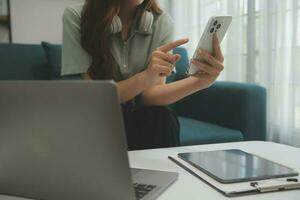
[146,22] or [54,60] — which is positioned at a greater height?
[146,22]

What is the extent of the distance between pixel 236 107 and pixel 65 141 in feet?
4.48

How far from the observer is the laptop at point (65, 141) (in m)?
0.42

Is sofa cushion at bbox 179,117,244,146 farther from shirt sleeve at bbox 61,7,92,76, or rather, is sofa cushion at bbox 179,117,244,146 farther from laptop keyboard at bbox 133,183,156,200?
laptop keyboard at bbox 133,183,156,200

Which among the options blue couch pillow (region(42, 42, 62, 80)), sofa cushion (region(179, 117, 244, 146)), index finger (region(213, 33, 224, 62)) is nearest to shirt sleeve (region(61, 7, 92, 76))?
index finger (region(213, 33, 224, 62))

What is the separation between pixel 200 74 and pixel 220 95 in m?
0.87

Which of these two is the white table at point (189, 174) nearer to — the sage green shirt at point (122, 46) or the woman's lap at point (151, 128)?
the woman's lap at point (151, 128)

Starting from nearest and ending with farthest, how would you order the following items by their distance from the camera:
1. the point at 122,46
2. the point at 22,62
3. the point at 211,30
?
the point at 211,30
the point at 122,46
the point at 22,62

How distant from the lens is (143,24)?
3.76ft

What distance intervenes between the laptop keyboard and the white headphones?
2.09 ft

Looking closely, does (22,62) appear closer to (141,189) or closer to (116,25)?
(116,25)

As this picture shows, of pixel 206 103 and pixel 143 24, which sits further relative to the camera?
pixel 206 103

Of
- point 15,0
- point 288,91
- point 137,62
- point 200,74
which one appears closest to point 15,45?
point 15,0

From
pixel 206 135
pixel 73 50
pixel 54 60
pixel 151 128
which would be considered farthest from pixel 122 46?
pixel 54 60

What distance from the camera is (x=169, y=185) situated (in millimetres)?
570
